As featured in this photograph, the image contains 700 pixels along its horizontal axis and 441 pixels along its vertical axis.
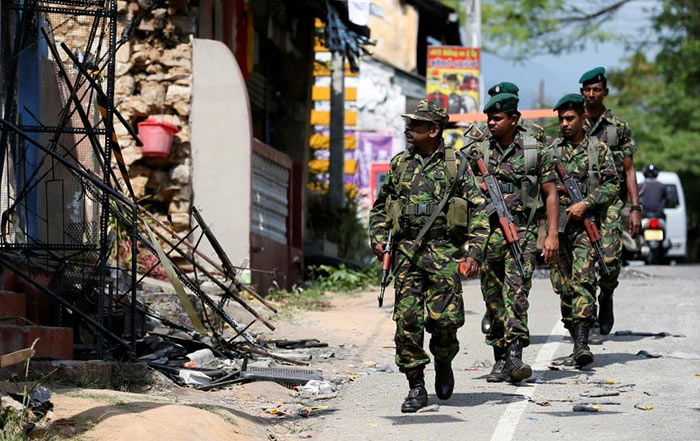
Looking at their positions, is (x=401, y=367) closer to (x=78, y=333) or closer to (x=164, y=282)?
(x=78, y=333)

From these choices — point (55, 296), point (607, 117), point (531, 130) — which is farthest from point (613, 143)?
point (55, 296)

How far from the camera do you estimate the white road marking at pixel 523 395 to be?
800 centimetres

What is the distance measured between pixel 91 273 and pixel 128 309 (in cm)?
50

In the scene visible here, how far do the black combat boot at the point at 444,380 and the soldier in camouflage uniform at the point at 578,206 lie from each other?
6.75 ft

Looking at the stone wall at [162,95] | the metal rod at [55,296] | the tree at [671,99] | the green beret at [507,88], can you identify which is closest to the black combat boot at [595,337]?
the green beret at [507,88]

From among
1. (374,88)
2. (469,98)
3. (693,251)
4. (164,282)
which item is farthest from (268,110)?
(693,251)

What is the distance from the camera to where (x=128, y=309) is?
34.7 feet

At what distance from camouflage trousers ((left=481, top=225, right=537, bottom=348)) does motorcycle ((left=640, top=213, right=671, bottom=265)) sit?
16.4m

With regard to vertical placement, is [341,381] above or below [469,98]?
below

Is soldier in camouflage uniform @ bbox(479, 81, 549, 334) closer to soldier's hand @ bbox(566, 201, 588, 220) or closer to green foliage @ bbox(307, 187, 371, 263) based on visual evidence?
soldier's hand @ bbox(566, 201, 588, 220)

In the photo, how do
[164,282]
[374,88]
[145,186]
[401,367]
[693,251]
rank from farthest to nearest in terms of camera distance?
[693,251], [374,88], [145,186], [164,282], [401,367]

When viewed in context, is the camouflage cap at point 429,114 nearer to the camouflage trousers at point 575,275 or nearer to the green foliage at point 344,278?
the camouflage trousers at point 575,275

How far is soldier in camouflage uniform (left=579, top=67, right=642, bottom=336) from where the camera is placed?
37.8 ft

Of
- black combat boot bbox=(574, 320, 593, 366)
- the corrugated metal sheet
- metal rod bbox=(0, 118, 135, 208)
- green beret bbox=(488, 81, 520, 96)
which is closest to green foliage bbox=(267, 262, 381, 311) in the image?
the corrugated metal sheet
